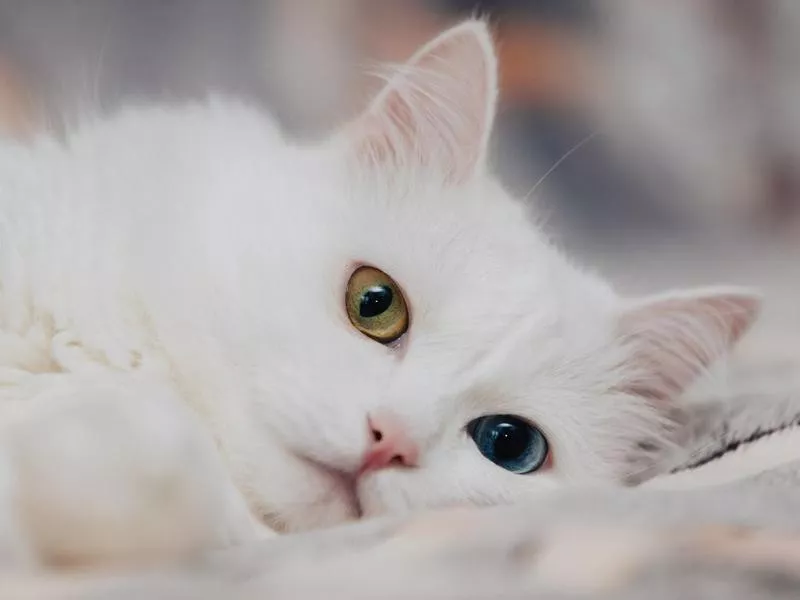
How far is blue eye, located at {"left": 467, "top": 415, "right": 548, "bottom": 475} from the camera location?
1008 mm

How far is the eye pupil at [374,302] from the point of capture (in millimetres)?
1000

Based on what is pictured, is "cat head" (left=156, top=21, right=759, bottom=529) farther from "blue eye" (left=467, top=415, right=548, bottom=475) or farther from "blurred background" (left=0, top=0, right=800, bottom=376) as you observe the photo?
"blurred background" (left=0, top=0, right=800, bottom=376)

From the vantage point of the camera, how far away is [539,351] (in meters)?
1.04

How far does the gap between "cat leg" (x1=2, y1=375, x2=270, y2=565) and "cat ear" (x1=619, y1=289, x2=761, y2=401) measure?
597 mm

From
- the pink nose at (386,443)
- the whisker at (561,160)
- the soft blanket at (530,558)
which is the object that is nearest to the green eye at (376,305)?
the pink nose at (386,443)

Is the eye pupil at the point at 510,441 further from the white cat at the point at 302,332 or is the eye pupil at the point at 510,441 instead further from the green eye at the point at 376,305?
the green eye at the point at 376,305

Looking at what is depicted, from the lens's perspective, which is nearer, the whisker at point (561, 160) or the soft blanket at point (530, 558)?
the soft blanket at point (530, 558)

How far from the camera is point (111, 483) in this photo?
2.32 feet

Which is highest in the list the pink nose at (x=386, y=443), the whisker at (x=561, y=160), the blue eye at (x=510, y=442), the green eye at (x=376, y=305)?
the whisker at (x=561, y=160)

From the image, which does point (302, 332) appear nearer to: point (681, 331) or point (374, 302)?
point (374, 302)

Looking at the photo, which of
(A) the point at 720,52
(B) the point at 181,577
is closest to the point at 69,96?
(B) the point at 181,577

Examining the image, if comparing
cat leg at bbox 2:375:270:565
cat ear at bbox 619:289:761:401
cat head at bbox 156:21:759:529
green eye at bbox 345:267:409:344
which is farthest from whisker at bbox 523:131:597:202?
cat leg at bbox 2:375:270:565

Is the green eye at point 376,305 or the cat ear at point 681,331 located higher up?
the cat ear at point 681,331

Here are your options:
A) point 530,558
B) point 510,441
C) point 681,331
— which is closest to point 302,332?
point 510,441
